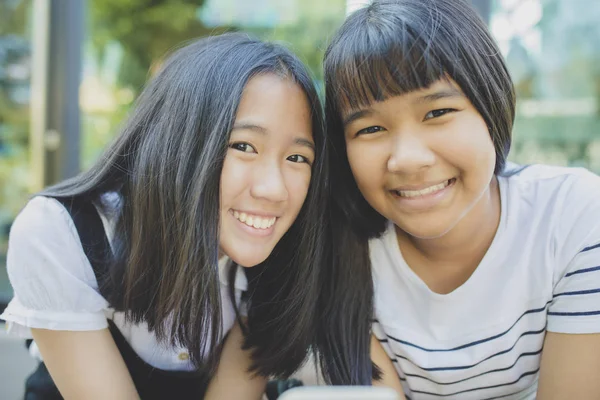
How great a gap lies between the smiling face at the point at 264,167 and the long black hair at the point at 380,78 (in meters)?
0.08

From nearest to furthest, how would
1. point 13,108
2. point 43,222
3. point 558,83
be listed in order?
point 43,222 → point 558,83 → point 13,108

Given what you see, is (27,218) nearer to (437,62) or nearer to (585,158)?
(437,62)

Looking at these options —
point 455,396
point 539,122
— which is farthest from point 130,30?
point 455,396

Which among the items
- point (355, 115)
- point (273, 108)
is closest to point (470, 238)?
point (355, 115)

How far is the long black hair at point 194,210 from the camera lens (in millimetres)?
960

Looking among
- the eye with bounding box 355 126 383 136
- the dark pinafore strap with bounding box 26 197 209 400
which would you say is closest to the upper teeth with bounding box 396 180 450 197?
the eye with bounding box 355 126 383 136

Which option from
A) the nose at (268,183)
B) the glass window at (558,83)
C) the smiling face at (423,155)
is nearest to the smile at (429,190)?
the smiling face at (423,155)

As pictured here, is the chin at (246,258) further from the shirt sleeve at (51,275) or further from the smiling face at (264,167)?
the shirt sleeve at (51,275)

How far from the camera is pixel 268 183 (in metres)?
0.96

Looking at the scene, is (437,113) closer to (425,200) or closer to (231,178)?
(425,200)

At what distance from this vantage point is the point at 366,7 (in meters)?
1.02

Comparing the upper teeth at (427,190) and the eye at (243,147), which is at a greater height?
the eye at (243,147)

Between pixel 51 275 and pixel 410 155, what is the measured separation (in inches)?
25.6

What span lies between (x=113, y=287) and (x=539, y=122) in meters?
1.98
